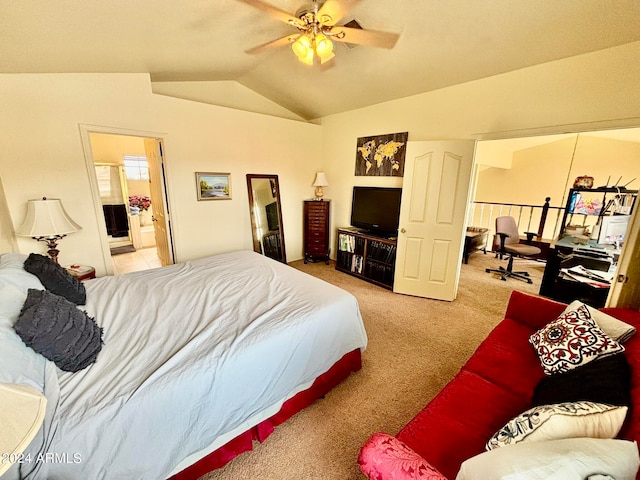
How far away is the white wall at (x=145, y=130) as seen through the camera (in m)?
2.31

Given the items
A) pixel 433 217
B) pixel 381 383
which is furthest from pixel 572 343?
pixel 433 217

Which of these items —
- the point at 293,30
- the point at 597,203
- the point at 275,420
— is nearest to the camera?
the point at 275,420

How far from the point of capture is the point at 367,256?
3.75m

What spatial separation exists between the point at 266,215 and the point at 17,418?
3617 mm

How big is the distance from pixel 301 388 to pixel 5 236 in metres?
3.04

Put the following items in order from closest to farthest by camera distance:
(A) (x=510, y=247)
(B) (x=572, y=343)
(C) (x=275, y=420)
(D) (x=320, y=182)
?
(B) (x=572, y=343), (C) (x=275, y=420), (A) (x=510, y=247), (D) (x=320, y=182)

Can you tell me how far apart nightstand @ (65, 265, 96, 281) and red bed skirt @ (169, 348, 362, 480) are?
216 cm

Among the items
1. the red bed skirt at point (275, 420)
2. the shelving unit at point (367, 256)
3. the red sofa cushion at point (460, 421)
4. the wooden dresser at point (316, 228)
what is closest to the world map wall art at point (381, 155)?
the wooden dresser at point (316, 228)

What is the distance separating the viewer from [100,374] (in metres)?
1.13

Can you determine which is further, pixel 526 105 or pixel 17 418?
pixel 526 105

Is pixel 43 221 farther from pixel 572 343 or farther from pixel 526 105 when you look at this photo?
pixel 526 105

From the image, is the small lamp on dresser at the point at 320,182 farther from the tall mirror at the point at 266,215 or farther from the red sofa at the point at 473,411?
the red sofa at the point at 473,411

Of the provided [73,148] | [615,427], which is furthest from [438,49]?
[73,148]

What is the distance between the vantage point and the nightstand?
94.0 inches
